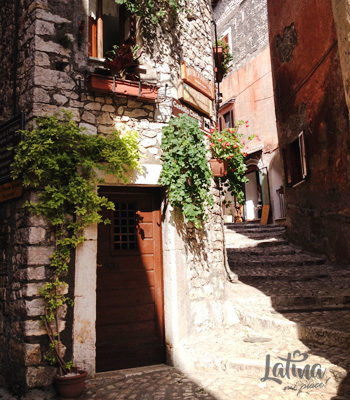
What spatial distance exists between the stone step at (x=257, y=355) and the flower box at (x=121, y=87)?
318 cm

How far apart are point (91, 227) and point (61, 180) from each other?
0.65 meters

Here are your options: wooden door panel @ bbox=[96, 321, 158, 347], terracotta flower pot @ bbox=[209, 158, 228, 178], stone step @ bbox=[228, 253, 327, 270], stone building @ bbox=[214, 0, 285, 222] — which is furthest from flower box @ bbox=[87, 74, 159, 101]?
stone building @ bbox=[214, 0, 285, 222]

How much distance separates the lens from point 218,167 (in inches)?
220

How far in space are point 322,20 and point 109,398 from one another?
295 inches

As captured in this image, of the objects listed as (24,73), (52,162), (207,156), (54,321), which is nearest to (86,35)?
(24,73)

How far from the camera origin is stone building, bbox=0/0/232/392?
4.16 meters

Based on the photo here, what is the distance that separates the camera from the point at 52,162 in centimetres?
416

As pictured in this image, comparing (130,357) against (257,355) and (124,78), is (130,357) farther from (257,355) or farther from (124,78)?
(124,78)

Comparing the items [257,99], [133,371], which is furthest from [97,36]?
[257,99]

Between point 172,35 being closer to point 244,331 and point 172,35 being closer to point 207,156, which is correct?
point 207,156

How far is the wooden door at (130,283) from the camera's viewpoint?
4.60 meters

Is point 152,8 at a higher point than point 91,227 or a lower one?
higher

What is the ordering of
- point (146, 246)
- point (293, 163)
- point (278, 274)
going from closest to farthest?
point (146, 246) < point (278, 274) < point (293, 163)

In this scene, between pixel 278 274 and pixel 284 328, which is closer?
pixel 284 328
